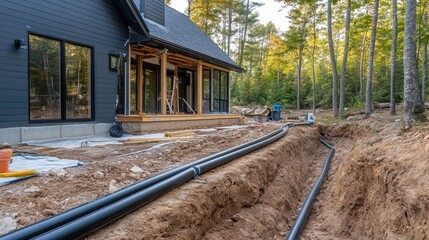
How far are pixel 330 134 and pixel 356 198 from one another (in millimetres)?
7229

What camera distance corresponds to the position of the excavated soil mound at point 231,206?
2.51 metres

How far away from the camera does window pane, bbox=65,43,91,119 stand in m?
7.21

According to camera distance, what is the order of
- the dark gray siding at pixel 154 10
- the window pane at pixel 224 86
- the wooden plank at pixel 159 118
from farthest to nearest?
the window pane at pixel 224 86 → the dark gray siding at pixel 154 10 → the wooden plank at pixel 159 118

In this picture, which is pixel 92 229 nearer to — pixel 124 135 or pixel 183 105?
pixel 124 135

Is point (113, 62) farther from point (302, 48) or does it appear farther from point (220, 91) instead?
point (302, 48)

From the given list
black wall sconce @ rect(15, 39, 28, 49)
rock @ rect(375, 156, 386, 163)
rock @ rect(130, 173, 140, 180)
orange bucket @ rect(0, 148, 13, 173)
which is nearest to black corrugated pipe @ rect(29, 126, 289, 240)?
rock @ rect(130, 173, 140, 180)

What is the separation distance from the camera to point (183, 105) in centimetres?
1477

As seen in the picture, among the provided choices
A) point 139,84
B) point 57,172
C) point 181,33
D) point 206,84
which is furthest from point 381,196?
point 206,84

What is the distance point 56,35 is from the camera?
22.4 feet

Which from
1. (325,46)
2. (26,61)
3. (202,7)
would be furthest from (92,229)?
(325,46)

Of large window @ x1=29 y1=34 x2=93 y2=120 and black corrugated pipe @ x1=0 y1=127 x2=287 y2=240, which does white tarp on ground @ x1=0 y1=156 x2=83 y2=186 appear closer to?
black corrugated pipe @ x1=0 y1=127 x2=287 y2=240

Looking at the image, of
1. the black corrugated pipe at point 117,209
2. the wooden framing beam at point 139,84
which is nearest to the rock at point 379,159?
the black corrugated pipe at point 117,209

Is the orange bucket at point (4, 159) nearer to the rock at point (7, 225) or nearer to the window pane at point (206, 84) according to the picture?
the rock at point (7, 225)

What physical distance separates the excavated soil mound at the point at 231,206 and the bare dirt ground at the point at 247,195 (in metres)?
0.01
